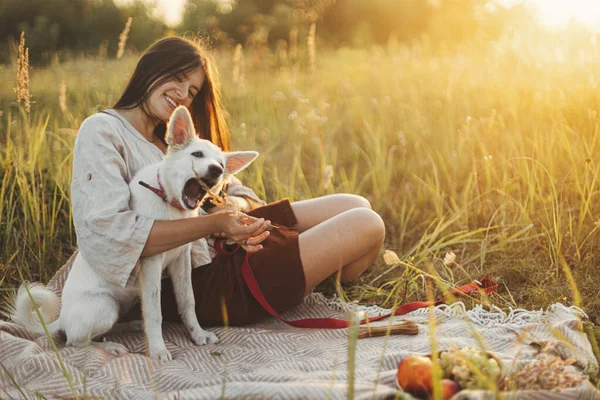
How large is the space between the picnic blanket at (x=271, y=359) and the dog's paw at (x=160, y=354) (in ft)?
0.14

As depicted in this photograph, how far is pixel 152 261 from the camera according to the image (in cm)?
251

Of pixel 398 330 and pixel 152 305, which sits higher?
pixel 152 305

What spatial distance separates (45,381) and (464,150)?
3.70 meters

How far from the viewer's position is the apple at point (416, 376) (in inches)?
69.4

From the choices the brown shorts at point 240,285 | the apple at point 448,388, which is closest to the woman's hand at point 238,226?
the brown shorts at point 240,285

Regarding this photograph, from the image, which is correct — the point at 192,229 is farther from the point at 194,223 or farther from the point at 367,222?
the point at 367,222

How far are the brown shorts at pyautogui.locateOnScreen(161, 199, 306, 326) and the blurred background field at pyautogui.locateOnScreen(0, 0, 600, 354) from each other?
0.57 meters

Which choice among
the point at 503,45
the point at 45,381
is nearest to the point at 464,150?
the point at 503,45

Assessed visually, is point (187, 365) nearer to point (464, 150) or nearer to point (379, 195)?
point (379, 195)

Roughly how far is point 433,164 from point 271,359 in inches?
88.7

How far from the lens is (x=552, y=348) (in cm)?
206

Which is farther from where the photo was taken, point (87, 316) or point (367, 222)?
point (367, 222)

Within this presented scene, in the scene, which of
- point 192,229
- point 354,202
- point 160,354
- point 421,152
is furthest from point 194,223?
point 421,152

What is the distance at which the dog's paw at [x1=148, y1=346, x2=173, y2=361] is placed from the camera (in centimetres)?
248
